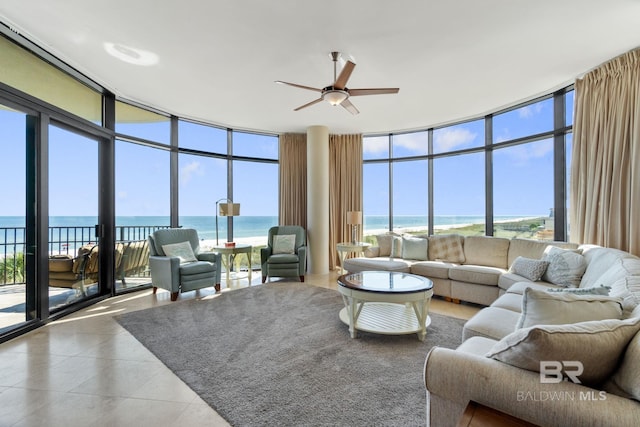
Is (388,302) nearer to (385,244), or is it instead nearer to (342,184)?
(385,244)

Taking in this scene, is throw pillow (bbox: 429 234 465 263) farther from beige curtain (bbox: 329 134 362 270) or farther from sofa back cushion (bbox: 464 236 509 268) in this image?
beige curtain (bbox: 329 134 362 270)

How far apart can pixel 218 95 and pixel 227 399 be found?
152 inches

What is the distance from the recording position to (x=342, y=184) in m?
6.47

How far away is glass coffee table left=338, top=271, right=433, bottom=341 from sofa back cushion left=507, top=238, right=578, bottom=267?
1774 mm

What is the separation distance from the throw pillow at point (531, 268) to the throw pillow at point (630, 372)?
2671 mm

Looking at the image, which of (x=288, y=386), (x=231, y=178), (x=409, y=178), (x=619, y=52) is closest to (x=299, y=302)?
(x=288, y=386)

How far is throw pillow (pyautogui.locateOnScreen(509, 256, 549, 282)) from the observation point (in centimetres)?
339

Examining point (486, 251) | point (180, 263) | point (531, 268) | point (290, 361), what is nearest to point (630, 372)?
point (290, 361)

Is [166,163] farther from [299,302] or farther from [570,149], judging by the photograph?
[570,149]

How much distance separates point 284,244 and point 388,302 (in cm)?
304

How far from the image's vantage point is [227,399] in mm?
1920

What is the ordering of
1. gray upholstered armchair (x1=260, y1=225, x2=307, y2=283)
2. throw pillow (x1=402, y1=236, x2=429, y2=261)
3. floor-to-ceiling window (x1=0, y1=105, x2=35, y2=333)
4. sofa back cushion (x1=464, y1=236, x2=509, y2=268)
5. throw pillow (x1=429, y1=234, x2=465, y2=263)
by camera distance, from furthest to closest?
gray upholstered armchair (x1=260, y1=225, x2=307, y2=283) < throw pillow (x1=402, y1=236, x2=429, y2=261) < throw pillow (x1=429, y1=234, x2=465, y2=263) < sofa back cushion (x1=464, y1=236, x2=509, y2=268) < floor-to-ceiling window (x1=0, y1=105, x2=35, y2=333)

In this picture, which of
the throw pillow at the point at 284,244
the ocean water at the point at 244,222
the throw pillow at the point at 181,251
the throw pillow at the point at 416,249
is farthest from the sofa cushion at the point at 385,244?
the ocean water at the point at 244,222

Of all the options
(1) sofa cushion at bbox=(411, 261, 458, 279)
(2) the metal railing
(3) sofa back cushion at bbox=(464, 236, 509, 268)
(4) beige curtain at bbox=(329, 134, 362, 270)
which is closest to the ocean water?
(4) beige curtain at bbox=(329, 134, 362, 270)
